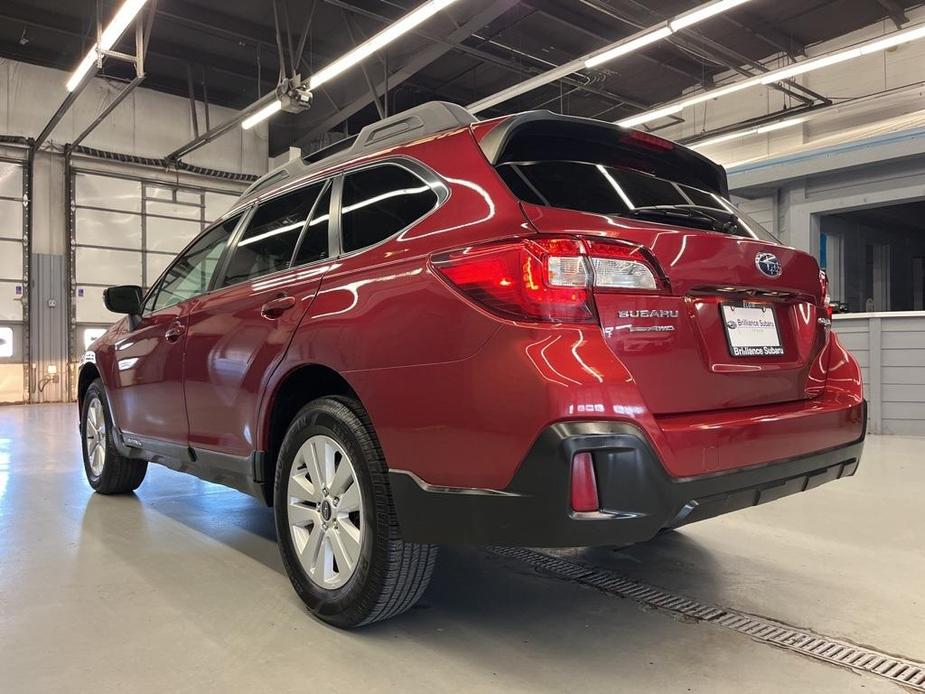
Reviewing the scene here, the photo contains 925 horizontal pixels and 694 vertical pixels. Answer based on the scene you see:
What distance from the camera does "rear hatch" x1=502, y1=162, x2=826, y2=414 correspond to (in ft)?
5.43

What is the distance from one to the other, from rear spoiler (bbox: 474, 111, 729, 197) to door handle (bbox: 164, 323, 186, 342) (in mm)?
1777

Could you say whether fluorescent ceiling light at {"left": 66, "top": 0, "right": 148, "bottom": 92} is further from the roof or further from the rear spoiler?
the rear spoiler

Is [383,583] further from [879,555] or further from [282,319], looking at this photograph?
[879,555]

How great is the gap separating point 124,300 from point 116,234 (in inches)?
Answer: 482

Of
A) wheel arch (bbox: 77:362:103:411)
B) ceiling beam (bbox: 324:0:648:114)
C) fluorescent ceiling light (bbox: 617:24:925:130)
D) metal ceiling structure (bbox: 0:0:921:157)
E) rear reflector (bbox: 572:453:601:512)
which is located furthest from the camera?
metal ceiling structure (bbox: 0:0:921:157)

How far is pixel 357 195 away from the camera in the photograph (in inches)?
90.7

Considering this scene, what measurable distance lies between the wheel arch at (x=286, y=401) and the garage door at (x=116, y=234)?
13322 mm

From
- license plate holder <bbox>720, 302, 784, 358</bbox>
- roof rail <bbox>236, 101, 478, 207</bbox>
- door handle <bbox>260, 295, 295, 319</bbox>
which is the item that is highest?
roof rail <bbox>236, 101, 478, 207</bbox>

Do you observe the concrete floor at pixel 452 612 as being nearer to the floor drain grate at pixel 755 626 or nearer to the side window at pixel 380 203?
the floor drain grate at pixel 755 626

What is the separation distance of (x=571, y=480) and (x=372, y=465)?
65cm

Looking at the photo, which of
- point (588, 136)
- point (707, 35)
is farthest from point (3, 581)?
point (707, 35)

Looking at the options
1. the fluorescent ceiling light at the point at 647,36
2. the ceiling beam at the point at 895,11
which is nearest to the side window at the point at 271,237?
the fluorescent ceiling light at the point at 647,36

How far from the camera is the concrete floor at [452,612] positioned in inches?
70.3

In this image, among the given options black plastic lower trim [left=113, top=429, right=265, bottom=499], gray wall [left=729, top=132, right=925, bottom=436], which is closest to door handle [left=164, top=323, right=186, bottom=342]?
black plastic lower trim [left=113, top=429, right=265, bottom=499]
